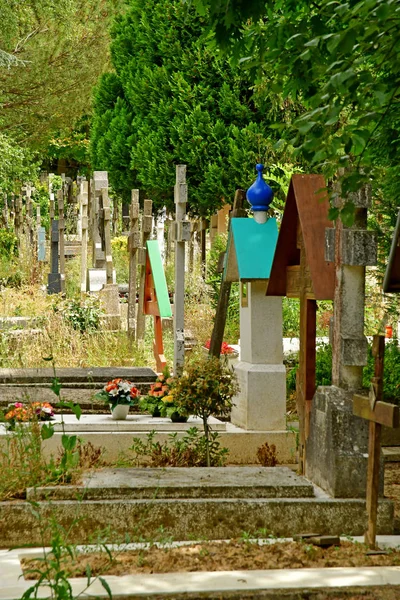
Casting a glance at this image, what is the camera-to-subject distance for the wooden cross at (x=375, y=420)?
257 inches

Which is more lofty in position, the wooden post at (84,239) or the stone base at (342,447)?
the wooden post at (84,239)

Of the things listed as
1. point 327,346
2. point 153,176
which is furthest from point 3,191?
point 327,346

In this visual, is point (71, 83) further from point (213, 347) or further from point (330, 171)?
point (330, 171)

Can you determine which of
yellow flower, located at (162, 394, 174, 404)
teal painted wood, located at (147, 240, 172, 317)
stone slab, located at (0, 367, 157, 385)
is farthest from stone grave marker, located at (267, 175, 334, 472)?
teal painted wood, located at (147, 240, 172, 317)

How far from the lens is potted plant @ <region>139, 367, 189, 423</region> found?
965cm

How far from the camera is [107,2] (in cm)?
3328

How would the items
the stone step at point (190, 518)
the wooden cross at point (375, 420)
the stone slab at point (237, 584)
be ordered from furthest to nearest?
the stone step at point (190, 518), the wooden cross at point (375, 420), the stone slab at point (237, 584)

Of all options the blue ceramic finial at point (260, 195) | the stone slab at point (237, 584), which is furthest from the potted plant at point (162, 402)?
the stone slab at point (237, 584)

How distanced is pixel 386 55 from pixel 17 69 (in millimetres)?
22538

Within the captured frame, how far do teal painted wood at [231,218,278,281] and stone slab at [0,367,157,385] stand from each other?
185 cm

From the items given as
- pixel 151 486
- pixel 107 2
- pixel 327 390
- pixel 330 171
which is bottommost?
pixel 151 486

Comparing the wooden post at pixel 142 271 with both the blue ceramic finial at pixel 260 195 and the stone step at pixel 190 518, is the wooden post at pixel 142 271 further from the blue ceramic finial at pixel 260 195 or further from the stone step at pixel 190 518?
the stone step at pixel 190 518

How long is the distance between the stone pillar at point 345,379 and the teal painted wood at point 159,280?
5242 millimetres

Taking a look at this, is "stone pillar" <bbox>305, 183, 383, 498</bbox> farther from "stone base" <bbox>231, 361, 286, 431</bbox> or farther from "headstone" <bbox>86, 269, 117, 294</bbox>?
"headstone" <bbox>86, 269, 117, 294</bbox>
